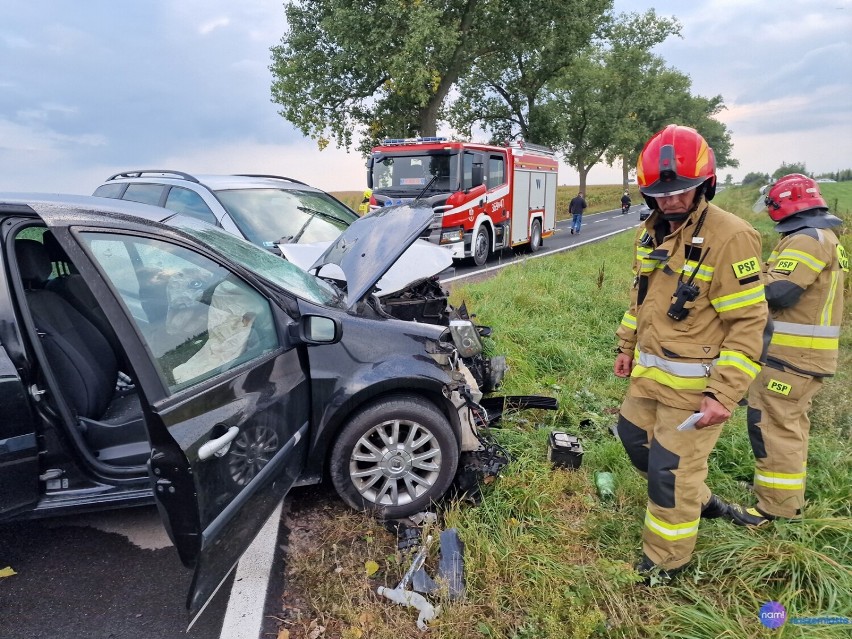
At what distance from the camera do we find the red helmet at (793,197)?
108 inches

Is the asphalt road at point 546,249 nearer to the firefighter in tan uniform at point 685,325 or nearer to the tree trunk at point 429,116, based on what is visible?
the tree trunk at point 429,116

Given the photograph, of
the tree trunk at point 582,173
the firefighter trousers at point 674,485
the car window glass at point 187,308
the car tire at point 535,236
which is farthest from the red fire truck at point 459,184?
the tree trunk at point 582,173

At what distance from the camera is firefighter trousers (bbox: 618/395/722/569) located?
218 cm

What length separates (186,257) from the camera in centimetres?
225

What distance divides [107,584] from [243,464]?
104 cm

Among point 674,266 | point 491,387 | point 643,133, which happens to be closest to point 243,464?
point 674,266

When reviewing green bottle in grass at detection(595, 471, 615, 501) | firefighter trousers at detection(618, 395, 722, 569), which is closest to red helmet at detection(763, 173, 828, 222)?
firefighter trousers at detection(618, 395, 722, 569)

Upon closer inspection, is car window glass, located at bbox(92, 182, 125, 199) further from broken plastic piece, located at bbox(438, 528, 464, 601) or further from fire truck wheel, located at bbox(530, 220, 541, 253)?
fire truck wheel, located at bbox(530, 220, 541, 253)

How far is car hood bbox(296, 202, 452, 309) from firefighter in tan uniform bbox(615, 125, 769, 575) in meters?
1.30

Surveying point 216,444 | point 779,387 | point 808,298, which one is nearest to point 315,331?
point 216,444

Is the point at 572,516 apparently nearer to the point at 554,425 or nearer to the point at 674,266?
the point at 554,425

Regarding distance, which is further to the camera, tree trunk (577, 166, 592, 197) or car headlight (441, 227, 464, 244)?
tree trunk (577, 166, 592, 197)

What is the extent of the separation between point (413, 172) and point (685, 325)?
9.14m

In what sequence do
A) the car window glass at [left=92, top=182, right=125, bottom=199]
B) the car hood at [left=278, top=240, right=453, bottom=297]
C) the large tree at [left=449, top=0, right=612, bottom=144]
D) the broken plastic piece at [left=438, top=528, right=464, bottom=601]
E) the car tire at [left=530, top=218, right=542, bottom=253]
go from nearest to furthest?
the broken plastic piece at [left=438, top=528, right=464, bottom=601] → the car hood at [left=278, top=240, right=453, bottom=297] → the car window glass at [left=92, top=182, right=125, bottom=199] → the car tire at [left=530, top=218, right=542, bottom=253] → the large tree at [left=449, top=0, right=612, bottom=144]
